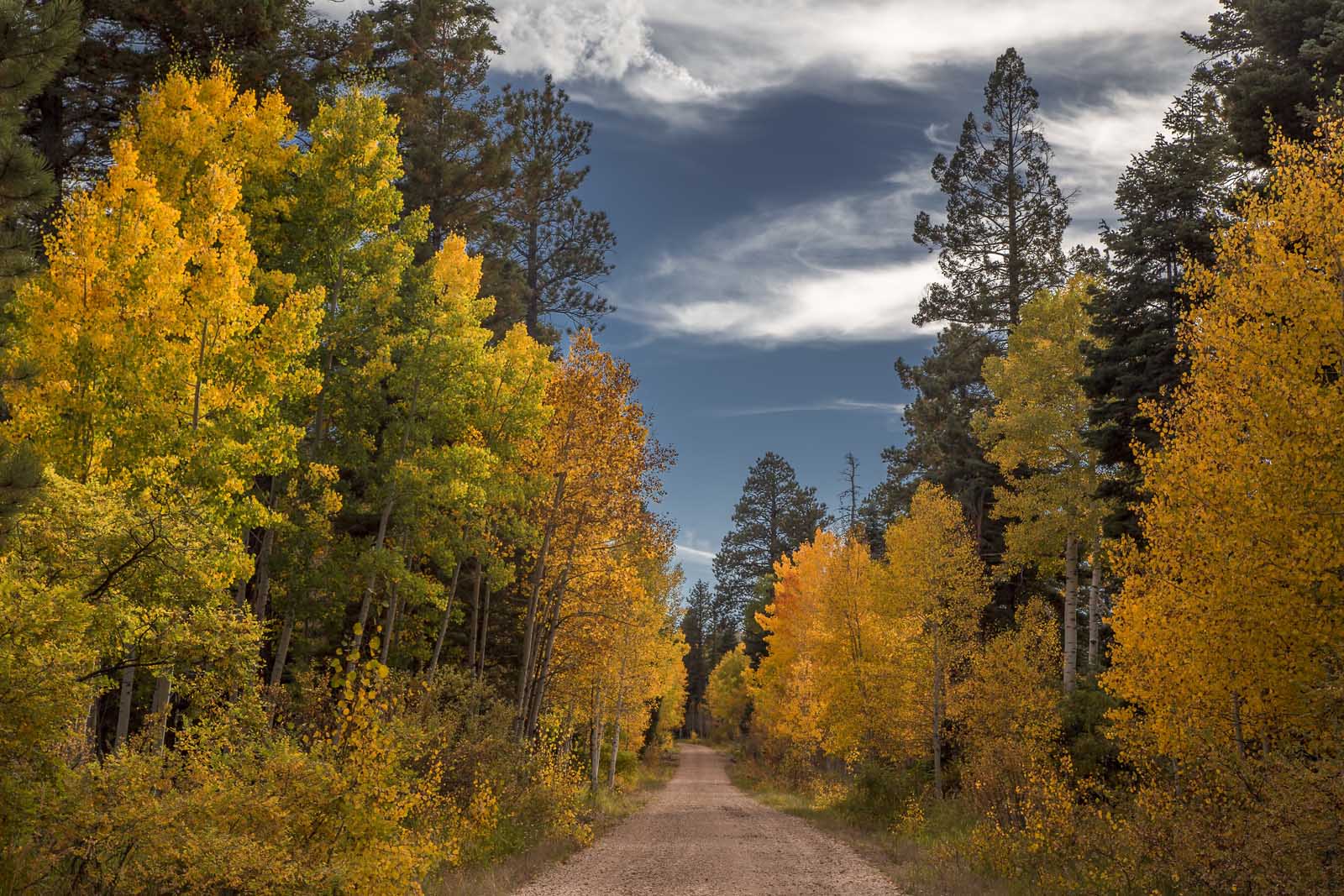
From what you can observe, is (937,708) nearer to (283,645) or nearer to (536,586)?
(536,586)

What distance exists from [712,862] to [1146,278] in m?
15.5

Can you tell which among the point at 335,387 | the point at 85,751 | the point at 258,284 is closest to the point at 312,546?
the point at 335,387

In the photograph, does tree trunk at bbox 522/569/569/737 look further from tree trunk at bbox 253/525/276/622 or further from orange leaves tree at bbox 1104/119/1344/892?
orange leaves tree at bbox 1104/119/1344/892

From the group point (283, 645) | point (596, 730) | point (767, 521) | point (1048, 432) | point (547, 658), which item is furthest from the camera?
point (767, 521)

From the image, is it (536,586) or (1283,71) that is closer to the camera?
(1283,71)

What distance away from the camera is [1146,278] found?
59.7 feet

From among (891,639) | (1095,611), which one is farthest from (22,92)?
(1095,611)

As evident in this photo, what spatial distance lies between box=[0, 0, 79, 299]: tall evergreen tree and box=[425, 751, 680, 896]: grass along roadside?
956cm

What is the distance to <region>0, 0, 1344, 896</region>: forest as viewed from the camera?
779cm

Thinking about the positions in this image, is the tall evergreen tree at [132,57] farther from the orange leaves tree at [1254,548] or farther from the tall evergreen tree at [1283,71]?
the tall evergreen tree at [1283,71]

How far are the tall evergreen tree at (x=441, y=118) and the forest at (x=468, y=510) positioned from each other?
0.15m

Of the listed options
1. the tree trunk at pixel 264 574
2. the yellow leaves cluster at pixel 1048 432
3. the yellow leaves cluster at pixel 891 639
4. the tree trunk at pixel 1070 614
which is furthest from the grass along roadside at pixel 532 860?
the yellow leaves cluster at pixel 1048 432

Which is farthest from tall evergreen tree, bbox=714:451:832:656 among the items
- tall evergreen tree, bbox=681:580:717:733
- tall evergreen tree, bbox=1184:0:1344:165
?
tall evergreen tree, bbox=1184:0:1344:165

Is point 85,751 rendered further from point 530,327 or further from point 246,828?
point 530,327
